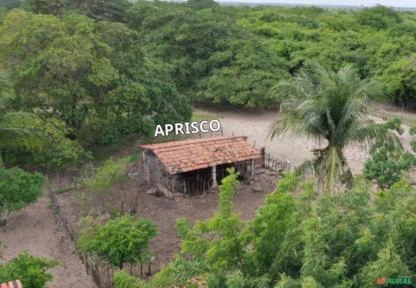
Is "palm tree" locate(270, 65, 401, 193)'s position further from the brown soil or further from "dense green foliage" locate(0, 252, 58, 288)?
"dense green foliage" locate(0, 252, 58, 288)

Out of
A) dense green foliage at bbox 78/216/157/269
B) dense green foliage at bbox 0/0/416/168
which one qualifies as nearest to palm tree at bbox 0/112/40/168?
dense green foliage at bbox 0/0/416/168

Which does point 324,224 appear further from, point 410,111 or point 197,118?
point 410,111

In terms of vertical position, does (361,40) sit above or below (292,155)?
above

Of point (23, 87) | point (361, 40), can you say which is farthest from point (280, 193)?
point (361, 40)

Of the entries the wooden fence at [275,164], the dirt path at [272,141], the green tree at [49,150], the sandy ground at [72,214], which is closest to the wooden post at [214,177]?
the sandy ground at [72,214]

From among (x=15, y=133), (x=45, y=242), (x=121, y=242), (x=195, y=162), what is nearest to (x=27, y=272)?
(x=121, y=242)

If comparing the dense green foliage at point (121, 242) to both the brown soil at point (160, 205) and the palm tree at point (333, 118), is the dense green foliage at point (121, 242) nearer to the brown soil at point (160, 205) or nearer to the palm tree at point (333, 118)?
the brown soil at point (160, 205)
